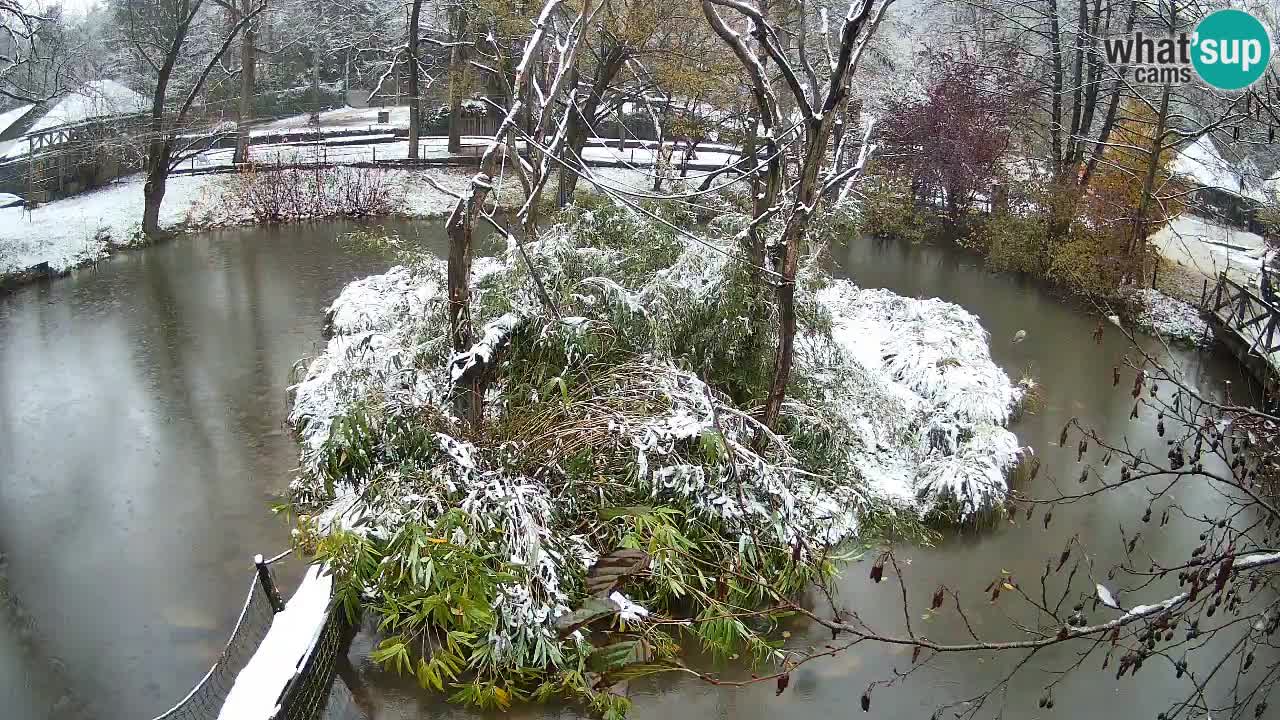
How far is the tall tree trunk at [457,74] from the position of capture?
66.4ft

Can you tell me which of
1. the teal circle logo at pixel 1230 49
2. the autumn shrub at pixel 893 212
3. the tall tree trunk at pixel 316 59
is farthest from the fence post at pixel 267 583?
the tall tree trunk at pixel 316 59

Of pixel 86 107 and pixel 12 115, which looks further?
pixel 86 107

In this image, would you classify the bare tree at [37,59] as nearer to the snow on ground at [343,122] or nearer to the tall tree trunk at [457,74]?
the snow on ground at [343,122]

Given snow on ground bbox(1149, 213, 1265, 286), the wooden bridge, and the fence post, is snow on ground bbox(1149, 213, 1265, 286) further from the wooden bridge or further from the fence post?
the fence post

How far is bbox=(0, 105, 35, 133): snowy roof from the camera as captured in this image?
742 inches

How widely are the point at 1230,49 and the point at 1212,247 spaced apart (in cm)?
444

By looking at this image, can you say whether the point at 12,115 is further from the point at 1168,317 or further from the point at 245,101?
the point at 1168,317

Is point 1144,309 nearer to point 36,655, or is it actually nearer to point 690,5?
point 690,5

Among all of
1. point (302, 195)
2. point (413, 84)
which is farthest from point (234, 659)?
point (413, 84)

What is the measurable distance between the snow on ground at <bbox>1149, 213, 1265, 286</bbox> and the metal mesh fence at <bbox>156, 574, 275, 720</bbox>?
46.0ft

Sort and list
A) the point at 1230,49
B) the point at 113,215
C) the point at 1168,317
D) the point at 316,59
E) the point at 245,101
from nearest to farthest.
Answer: the point at 1168,317, the point at 1230,49, the point at 113,215, the point at 245,101, the point at 316,59

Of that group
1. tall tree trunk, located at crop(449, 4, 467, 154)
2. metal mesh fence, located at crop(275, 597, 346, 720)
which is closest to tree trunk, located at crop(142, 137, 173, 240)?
tall tree trunk, located at crop(449, 4, 467, 154)

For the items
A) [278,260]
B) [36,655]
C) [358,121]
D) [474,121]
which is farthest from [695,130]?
[36,655]

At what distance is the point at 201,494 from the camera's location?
8.66 m
